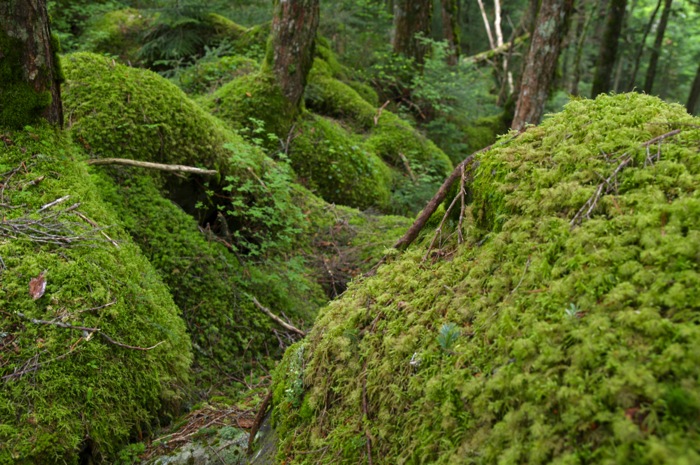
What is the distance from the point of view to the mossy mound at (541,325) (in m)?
1.25

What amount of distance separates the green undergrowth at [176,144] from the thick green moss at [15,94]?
943 millimetres

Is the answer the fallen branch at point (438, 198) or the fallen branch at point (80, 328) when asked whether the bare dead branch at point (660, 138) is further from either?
the fallen branch at point (80, 328)

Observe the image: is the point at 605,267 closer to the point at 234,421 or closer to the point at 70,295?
the point at 234,421

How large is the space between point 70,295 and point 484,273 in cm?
259

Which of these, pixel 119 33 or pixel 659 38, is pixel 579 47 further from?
pixel 119 33

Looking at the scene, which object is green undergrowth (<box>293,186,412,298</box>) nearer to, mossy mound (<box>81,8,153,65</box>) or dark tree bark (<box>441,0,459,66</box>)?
mossy mound (<box>81,8,153,65</box>)

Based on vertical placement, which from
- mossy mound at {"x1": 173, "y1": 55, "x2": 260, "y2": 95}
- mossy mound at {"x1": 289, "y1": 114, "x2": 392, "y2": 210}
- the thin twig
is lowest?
mossy mound at {"x1": 289, "y1": 114, "x2": 392, "y2": 210}

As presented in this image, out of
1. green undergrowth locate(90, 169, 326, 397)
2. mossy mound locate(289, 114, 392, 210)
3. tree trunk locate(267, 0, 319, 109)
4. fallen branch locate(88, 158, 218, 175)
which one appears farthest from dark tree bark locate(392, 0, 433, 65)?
green undergrowth locate(90, 169, 326, 397)

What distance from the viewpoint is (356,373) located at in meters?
2.13

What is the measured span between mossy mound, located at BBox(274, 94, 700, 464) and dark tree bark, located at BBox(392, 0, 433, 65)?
11123 mm

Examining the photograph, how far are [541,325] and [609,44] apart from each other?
12972 mm

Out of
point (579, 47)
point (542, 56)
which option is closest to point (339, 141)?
point (542, 56)

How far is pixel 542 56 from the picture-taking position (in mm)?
9508

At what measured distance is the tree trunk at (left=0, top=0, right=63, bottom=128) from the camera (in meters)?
3.66
